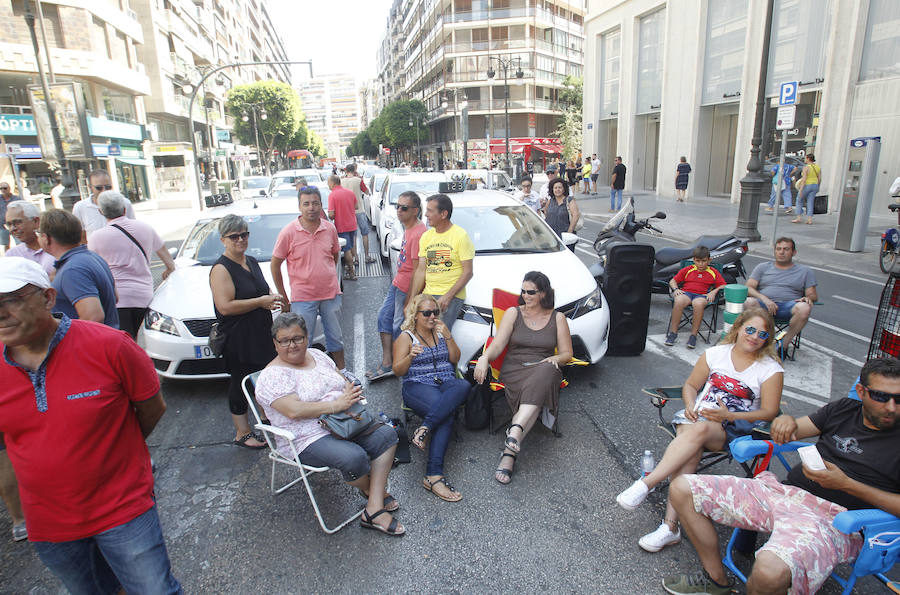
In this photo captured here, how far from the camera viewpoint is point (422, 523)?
10.8 ft

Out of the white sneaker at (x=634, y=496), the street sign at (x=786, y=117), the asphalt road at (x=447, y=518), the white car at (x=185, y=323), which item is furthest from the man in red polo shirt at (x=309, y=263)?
the street sign at (x=786, y=117)

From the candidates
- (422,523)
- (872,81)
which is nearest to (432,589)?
(422,523)

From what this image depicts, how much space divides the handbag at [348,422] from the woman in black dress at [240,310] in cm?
109

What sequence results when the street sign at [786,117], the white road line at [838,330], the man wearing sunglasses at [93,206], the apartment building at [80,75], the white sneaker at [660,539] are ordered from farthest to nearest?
the apartment building at [80,75], the street sign at [786,117], the man wearing sunglasses at [93,206], the white road line at [838,330], the white sneaker at [660,539]

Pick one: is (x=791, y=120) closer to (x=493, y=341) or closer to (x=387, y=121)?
(x=493, y=341)

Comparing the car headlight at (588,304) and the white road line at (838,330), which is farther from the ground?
the car headlight at (588,304)

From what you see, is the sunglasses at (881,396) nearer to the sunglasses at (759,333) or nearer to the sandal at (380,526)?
the sunglasses at (759,333)

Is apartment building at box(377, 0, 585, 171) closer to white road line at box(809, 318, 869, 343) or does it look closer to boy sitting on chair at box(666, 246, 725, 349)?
white road line at box(809, 318, 869, 343)

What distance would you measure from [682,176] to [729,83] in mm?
3592

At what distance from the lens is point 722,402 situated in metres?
3.40

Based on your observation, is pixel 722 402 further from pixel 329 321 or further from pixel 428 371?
pixel 329 321

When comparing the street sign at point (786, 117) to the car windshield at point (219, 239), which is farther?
the street sign at point (786, 117)

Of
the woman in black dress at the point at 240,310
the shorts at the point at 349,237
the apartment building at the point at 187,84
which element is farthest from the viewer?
the apartment building at the point at 187,84

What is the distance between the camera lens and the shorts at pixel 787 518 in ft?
7.56
